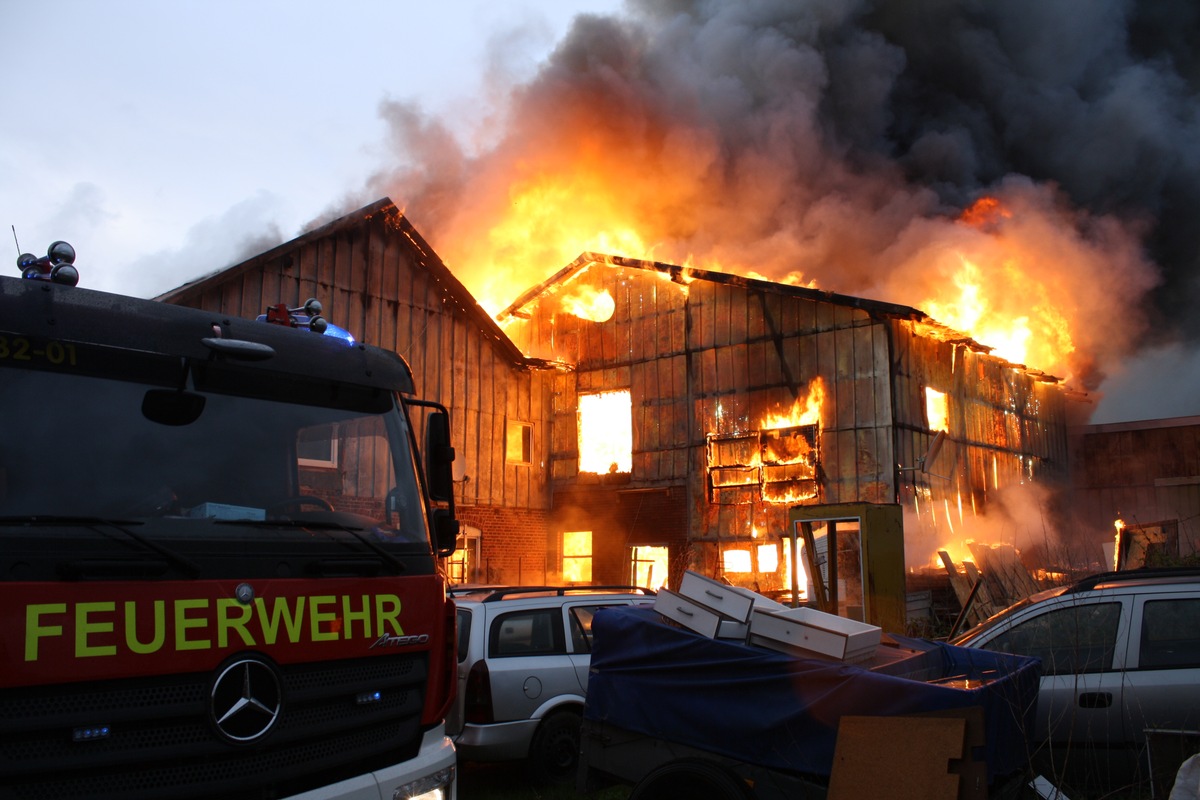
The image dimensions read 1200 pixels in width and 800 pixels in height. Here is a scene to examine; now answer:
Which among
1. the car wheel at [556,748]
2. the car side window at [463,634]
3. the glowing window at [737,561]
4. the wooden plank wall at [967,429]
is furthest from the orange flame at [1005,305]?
the car side window at [463,634]

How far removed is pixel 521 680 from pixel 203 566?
14.3 ft

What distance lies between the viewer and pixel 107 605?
3410mm

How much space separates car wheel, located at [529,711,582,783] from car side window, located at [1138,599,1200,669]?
4.04 metres

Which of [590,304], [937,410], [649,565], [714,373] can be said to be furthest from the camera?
[590,304]

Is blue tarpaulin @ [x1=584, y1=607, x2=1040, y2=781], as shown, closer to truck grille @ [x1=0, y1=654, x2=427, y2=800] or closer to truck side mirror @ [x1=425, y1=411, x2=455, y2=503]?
truck side mirror @ [x1=425, y1=411, x2=455, y2=503]

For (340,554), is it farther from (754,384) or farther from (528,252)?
(528,252)

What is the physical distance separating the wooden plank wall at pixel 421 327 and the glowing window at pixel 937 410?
8.48m

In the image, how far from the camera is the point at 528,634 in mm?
8016

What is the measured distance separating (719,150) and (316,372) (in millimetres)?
25187

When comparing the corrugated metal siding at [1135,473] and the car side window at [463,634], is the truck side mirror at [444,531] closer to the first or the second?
the car side window at [463,634]

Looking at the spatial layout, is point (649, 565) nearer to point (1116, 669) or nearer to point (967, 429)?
point (967, 429)

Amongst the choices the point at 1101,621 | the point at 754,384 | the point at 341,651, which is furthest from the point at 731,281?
the point at 341,651

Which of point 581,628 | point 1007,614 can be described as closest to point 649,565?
point 581,628

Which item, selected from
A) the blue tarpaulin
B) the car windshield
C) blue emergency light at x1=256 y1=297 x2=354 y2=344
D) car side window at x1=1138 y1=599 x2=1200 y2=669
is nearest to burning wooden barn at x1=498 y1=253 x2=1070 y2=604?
the car windshield
